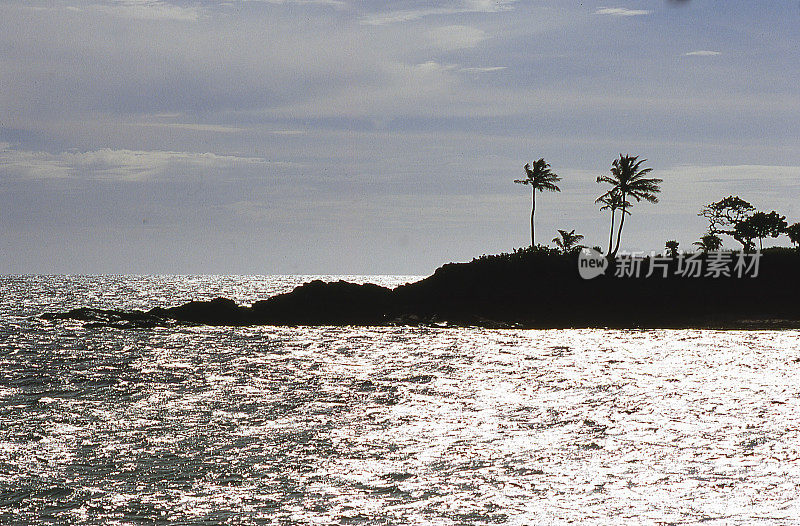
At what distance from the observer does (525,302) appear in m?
67.1

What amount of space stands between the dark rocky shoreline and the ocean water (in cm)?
1932

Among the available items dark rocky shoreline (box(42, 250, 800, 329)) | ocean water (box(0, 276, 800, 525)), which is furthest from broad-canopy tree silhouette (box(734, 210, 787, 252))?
ocean water (box(0, 276, 800, 525))

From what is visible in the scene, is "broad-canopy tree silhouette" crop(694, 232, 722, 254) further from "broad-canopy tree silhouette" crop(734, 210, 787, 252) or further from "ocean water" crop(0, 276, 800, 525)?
"ocean water" crop(0, 276, 800, 525)

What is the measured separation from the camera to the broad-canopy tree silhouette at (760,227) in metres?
94.7

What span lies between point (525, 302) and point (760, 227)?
43957 millimetres

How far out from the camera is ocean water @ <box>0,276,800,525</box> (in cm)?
1650

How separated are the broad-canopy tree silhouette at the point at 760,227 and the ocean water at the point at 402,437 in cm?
5589

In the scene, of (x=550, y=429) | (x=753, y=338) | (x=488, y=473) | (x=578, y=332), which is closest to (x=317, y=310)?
(x=578, y=332)

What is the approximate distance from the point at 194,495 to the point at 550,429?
11665 mm

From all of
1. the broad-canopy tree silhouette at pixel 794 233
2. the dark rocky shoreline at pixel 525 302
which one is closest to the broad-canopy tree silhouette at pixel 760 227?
the broad-canopy tree silhouette at pixel 794 233

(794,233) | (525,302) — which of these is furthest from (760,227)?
(525,302)

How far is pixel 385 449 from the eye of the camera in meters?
21.8

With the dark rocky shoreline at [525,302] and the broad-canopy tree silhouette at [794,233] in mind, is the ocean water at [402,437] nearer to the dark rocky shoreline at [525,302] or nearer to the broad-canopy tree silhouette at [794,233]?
the dark rocky shoreline at [525,302]

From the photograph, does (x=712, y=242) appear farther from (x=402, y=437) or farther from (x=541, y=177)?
(x=402, y=437)
